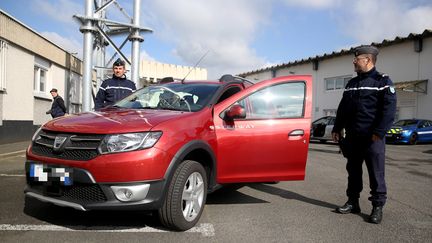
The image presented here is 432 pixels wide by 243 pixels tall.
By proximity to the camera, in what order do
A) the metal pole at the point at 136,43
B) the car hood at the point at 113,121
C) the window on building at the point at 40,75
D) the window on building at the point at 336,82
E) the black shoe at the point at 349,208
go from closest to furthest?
1. the car hood at the point at 113,121
2. the black shoe at the point at 349,208
3. the window on building at the point at 40,75
4. the metal pole at the point at 136,43
5. the window on building at the point at 336,82

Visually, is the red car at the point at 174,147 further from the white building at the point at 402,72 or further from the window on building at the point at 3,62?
the white building at the point at 402,72

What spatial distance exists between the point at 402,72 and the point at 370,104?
65.7 ft

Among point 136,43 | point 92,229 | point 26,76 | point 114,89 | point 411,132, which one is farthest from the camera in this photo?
point 411,132

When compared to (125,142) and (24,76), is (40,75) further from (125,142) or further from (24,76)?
(125,142)

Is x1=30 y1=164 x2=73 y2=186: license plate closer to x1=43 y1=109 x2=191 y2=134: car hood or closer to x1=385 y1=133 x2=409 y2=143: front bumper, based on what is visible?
x1=43 y1=109 x2=191 y2=134: car hood

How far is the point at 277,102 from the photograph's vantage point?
4.61 metres

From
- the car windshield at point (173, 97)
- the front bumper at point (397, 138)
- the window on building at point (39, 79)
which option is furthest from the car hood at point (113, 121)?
the front bumper at point (397, 138)

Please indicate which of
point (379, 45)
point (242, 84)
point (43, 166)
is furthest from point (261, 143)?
point (379, 45)

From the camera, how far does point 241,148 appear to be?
4.27 metres

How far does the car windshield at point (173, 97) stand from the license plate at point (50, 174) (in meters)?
1.36

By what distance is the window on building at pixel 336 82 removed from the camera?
26094 mm

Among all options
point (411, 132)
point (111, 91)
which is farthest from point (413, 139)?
point (111, 91)

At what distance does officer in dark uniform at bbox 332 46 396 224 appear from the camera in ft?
13.9

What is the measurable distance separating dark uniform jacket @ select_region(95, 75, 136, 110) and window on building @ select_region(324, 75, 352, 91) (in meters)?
22.1
